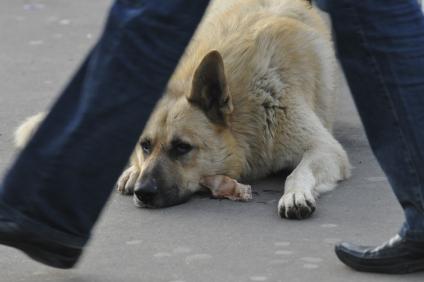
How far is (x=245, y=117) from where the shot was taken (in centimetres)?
→ 544

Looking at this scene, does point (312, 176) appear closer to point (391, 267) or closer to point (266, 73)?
→ point (266, 73)

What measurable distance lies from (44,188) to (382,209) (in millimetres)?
1917

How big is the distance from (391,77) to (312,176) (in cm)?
171

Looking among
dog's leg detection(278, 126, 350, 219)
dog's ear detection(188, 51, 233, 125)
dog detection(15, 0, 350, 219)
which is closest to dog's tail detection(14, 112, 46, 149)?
dog detection(15, 0, 350, 219)

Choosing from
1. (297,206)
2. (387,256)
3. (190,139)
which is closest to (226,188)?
(190,139)

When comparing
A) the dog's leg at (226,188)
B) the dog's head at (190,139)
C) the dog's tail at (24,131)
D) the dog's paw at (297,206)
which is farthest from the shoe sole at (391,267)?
the dog's tail at (24,131)

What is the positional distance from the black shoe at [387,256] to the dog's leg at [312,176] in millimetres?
800

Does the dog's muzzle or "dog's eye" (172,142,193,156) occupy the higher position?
"dog's eye" (172,142,193,156)

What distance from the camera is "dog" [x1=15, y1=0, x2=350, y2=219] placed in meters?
5.15

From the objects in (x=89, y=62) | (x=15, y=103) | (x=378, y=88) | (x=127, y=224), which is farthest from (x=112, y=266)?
(x=15, y=103)

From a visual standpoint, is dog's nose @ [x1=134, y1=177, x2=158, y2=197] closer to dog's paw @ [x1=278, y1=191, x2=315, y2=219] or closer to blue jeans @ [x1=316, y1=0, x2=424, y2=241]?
dog's paw @ [x1=278, y1=191, x2=315, y2=219]

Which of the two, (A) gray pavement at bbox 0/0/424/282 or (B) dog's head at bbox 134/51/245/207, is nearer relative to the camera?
(A) gray pavement at bbox 0/0/424/282

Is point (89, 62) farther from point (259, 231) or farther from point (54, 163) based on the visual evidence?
point (259, 231)

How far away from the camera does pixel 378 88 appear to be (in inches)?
141
